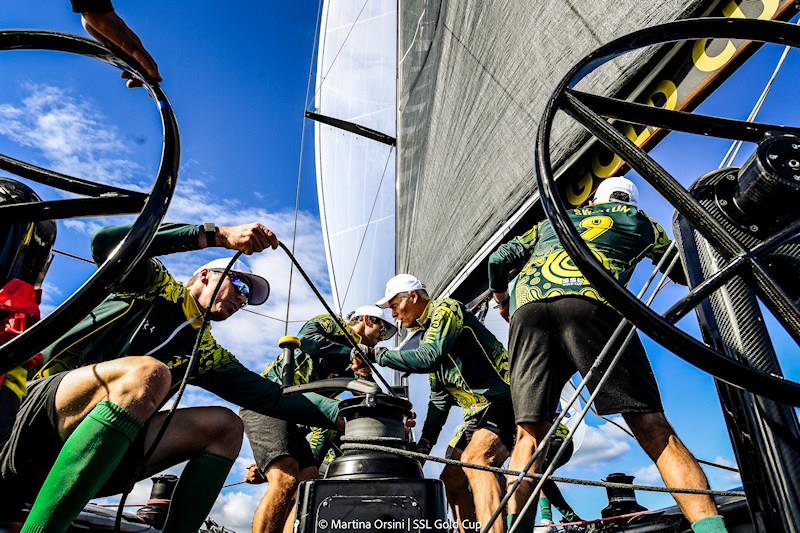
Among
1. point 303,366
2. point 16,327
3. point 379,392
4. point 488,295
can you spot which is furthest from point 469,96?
point 16,327

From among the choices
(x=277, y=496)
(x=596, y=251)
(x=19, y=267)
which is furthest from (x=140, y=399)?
(x=277, y=496)

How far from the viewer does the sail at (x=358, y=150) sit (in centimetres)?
700

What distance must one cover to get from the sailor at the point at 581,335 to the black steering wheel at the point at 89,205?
1287mm

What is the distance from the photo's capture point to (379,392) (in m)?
1.09

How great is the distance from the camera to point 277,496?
2521 millimetres

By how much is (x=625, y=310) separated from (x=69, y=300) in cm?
53

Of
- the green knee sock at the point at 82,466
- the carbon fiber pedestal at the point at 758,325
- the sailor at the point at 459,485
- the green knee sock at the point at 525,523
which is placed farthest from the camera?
the sailor at the point at 459,485

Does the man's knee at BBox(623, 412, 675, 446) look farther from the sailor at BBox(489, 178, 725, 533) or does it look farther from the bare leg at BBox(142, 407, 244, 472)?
the bare leg at BBox(142, 407, 244, 472)

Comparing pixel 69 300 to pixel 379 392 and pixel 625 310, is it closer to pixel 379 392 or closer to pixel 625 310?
pixel 625 310

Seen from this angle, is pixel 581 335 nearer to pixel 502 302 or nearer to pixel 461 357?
pixel 461 357

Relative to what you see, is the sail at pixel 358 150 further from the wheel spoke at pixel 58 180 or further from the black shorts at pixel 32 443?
the wheel spoke at pixel 58 180

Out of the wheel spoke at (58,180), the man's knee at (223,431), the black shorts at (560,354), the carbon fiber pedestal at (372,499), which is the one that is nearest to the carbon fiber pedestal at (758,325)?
the carbon fiber pedestal at (372,499)

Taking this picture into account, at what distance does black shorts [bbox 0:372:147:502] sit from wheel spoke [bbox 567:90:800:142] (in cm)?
120

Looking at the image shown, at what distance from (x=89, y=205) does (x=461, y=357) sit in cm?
215
